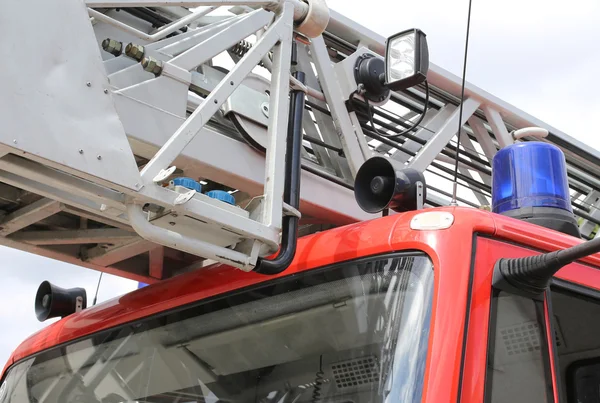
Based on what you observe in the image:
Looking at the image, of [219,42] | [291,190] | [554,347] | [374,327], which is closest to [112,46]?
[219,42]

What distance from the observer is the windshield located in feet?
6.98

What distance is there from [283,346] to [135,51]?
0.98 metres

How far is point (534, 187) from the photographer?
8.89 ft

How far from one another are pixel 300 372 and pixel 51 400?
117 centimetres

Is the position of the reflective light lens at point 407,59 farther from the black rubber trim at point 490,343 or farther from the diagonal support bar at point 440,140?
the black rubber trim at point 490,343

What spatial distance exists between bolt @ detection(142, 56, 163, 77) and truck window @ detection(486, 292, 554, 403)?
118cm

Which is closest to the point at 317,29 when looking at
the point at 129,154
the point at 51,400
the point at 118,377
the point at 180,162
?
the point at 180,162

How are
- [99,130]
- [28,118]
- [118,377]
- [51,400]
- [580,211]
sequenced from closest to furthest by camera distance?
[28,118]
[99,130]
[118,377]
[51,400]
[580,211]

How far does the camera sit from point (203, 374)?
8.47 ft

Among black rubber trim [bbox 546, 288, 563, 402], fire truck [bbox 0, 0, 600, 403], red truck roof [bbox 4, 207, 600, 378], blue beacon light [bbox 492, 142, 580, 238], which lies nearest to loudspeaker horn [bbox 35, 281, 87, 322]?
fire truck [bbox 0, 0, 600, 403]

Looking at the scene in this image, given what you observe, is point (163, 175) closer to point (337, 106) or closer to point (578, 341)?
point (337, 106)

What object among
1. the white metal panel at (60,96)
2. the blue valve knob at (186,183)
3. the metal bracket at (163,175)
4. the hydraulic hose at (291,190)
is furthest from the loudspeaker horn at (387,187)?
the white metal panel at (60,96)

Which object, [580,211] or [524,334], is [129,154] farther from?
[580,211]

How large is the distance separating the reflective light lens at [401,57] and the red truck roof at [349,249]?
1.84 feet
